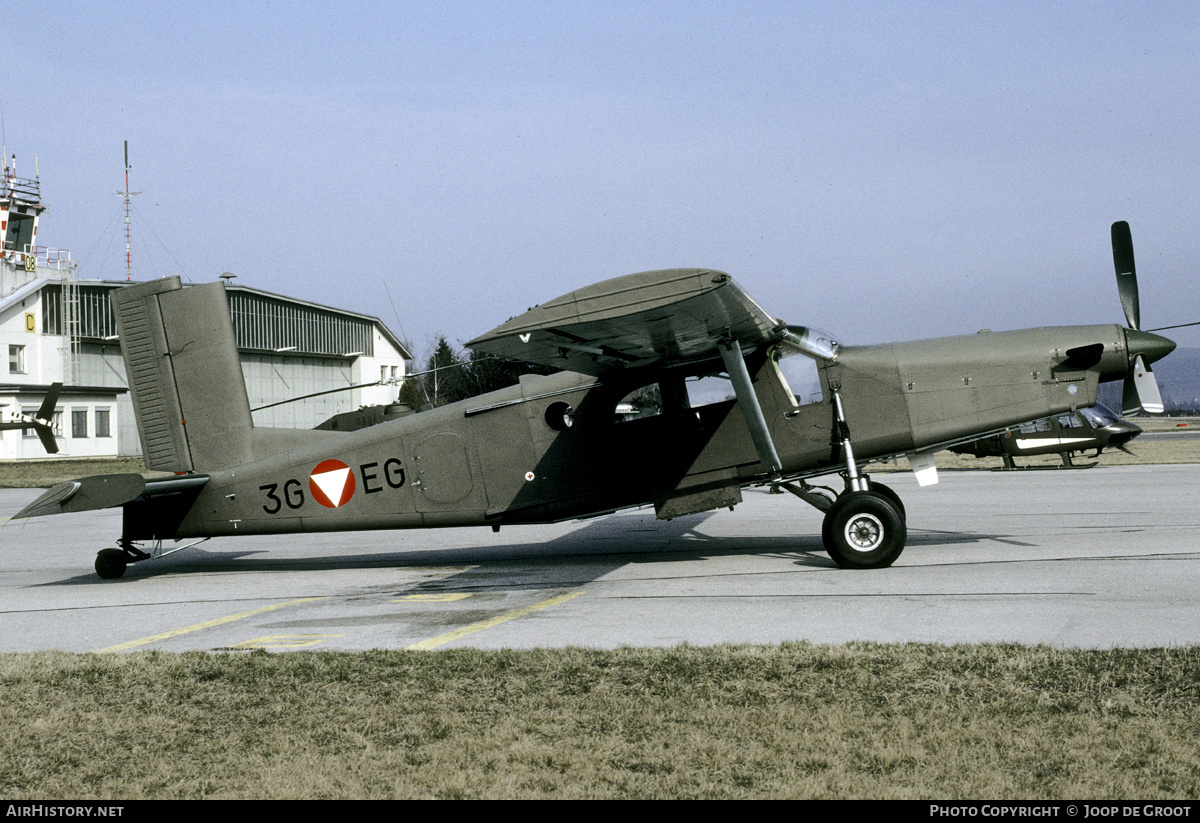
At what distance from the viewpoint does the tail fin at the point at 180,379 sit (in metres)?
11.8

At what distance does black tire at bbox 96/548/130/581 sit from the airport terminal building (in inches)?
1447

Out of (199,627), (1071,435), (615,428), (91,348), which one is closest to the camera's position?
(199,627)

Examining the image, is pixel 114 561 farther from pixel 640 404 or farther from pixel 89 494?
pixel 640 404

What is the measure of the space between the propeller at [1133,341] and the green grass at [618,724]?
5.30 m

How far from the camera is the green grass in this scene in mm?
4129

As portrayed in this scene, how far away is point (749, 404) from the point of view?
9.90 meters

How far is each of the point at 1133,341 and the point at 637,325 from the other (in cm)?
552

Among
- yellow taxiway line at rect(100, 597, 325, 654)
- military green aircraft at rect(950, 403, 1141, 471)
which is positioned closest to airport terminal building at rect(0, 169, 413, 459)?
military green aircraft at rect(950, 403, 1141, 471)

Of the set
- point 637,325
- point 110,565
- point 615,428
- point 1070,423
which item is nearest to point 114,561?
point 110,565

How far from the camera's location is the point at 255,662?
652 cm

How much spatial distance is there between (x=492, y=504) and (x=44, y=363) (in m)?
50.1

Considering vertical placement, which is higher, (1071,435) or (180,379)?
(180,379)
